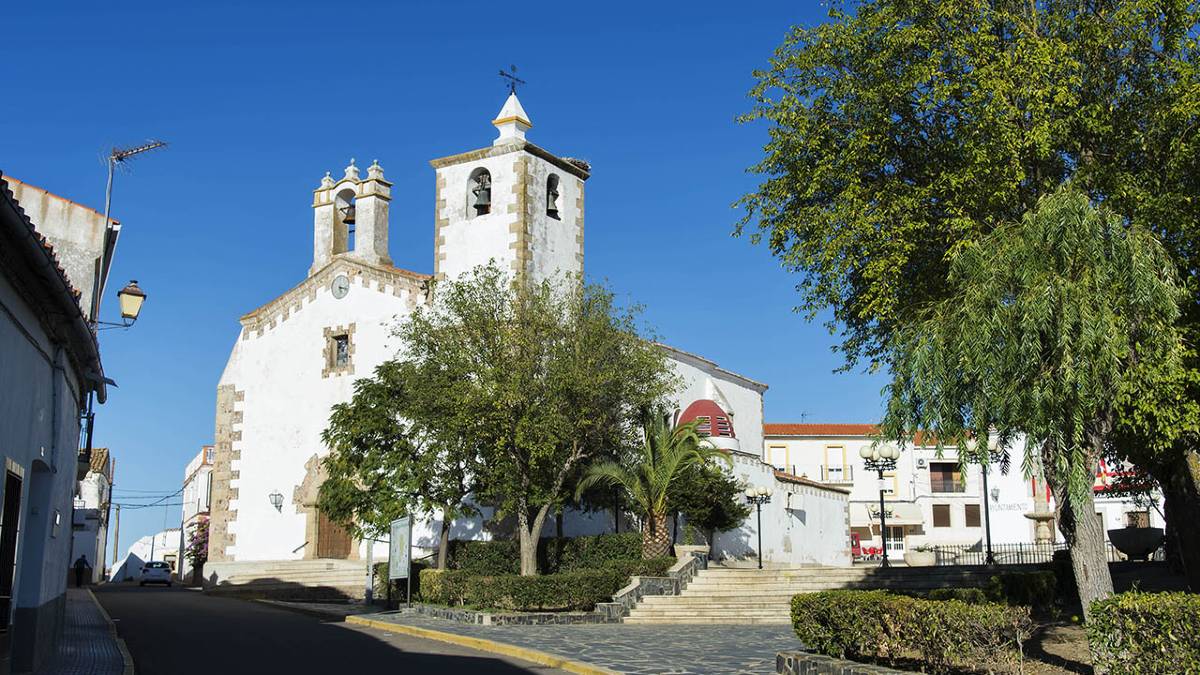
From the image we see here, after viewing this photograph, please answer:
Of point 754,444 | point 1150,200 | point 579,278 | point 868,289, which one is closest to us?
point 1150,200

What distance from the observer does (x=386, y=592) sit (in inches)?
1094

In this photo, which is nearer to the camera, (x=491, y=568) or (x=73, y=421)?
(x=73, y=421)

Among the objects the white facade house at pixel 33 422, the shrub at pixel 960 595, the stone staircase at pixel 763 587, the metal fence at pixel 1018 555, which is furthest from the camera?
the metal fence at pixel 1018 555

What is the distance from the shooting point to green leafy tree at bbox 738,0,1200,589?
14.7 metres

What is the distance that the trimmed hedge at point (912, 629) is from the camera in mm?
10625

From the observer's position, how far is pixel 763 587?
25.3 m

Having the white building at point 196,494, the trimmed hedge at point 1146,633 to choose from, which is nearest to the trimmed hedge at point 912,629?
the trimmed hedge at point 1146,633

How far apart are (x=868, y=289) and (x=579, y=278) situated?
13445mm

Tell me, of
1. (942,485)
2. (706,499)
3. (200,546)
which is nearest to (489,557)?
(706,499)

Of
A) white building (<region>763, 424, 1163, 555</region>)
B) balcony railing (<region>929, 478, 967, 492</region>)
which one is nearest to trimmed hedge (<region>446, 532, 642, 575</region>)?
white building (<region>763, 424, 1163, 555</region>)

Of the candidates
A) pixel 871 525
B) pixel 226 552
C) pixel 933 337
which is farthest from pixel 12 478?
pixel 871 525

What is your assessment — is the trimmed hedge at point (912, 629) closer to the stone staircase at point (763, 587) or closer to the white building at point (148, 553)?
the stone staircase at point (763, 587)

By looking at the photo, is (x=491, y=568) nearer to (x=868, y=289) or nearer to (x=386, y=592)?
(x=386, y=592)

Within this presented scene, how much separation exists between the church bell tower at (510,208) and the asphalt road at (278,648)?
10949mm
